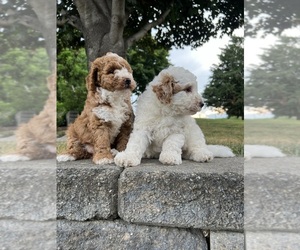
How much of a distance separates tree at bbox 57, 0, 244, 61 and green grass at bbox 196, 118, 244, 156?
528 mm

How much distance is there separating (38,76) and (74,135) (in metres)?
0.42

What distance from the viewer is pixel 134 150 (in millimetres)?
1458

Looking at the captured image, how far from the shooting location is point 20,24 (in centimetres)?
122

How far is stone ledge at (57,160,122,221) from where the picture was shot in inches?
54.1

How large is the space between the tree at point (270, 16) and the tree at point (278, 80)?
5 cm

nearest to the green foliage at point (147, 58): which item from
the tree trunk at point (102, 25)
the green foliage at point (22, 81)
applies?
the tree trunk at point (102, 25)

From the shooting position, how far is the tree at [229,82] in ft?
8.78

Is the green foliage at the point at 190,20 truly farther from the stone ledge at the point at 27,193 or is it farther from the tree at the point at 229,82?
the stone ledge at the point at 27,193

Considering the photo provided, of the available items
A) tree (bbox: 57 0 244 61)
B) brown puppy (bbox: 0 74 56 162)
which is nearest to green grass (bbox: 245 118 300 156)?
brown puppy (bbox: 0 74 56 162)

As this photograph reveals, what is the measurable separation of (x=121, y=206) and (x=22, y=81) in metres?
0.53

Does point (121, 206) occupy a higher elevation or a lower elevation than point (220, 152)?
lower

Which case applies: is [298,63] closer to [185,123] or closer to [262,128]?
[262,128]

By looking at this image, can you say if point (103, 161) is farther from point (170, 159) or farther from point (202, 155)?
point (202, 155)

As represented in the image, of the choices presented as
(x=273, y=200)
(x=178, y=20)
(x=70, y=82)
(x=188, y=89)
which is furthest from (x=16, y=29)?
(x=70, y=82)
